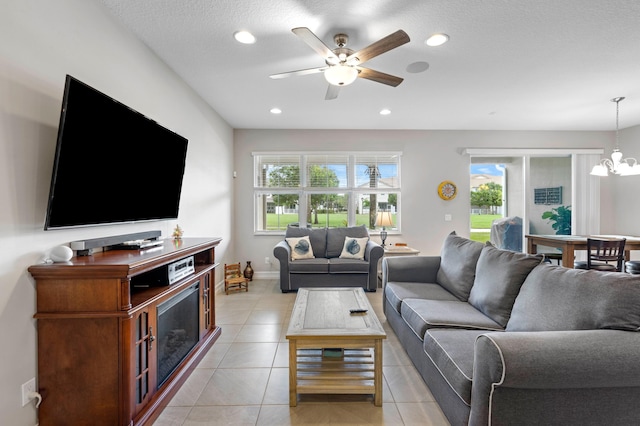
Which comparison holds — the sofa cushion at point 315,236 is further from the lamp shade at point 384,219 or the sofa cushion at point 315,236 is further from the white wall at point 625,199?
the white wall at point 625,199

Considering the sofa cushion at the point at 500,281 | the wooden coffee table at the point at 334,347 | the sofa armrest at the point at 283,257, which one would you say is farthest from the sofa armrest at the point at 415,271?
the sofa armrest at the point at 283,257

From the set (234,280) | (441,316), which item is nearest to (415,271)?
(441,316)

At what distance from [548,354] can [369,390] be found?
3.43ft

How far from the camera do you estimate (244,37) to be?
2.46m

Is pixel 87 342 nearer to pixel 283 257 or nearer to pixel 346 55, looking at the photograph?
pixel 346 55

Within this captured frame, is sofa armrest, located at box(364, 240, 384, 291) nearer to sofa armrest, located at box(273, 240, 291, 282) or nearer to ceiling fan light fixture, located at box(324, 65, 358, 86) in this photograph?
sofa armrest, located at box(273, 240, 291, 282)

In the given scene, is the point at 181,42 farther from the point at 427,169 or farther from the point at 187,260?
the point at 427,169

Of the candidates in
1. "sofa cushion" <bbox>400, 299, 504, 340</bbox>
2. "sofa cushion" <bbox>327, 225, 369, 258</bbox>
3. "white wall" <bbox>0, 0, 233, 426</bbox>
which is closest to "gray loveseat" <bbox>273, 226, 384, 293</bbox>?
"sofa cushion" <bbox>327, 225, 369, 258</bbox>

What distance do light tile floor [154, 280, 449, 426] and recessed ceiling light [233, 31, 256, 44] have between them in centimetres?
268

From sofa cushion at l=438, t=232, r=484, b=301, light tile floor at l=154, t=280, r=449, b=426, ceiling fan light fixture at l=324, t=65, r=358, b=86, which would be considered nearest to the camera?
light tile floor at l=154, t=280, r=449, b=426

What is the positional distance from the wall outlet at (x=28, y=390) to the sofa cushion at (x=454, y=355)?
2167mm

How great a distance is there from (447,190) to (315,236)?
2.55 meters

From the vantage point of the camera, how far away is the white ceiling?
2152mm

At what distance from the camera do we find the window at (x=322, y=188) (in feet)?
17.8
